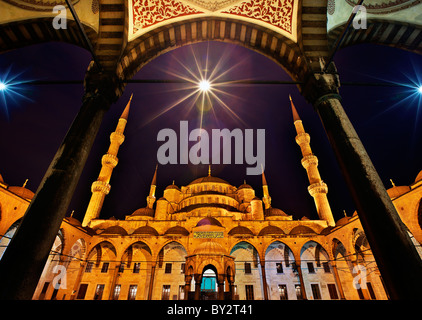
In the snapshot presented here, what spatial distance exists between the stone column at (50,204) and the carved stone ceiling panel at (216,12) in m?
2.53

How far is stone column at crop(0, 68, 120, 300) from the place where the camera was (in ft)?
8.73

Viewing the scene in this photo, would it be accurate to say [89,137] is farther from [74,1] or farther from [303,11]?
[303,11]

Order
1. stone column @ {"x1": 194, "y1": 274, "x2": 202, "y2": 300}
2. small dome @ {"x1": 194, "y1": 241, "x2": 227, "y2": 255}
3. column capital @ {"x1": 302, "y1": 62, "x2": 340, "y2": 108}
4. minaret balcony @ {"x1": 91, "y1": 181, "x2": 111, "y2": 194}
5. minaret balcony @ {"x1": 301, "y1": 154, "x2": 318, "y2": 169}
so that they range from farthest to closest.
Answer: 1. minaret balcony @ {"x1": 301, "y1": 154, "x2": 318, "y2": 169}
2. minaret balcony @ {"x1": 91, "y1": 181, "x2": 111, "y2": 194}
3. small dome @ {"x1": 194, "y1": 241, "x2": 227, "y2": 255}
4. stone column @ {"x1": 194, "y1": 274, "x2": 202, "y2": 300}
5. column capital @ {"x1": 302, "y1": 62, "x2": 340, "y2": 108}

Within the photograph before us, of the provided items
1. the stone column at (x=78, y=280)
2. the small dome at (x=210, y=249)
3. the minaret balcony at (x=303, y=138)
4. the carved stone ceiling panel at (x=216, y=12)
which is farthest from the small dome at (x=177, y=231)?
the minaret balcony at (x=303, y=138)

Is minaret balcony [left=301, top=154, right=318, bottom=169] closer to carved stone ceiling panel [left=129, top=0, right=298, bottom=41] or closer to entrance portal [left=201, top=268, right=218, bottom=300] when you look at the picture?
entrance portal [left=201, top=268, right=218, bottom=300]

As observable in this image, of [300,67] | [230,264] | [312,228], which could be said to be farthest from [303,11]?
[312,228]

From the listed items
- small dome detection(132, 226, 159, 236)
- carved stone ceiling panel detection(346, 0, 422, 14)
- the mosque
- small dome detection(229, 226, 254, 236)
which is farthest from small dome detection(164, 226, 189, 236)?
carved stone ceiling panel detection(346, 0, 422, 14)

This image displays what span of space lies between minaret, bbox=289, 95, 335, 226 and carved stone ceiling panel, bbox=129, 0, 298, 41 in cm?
1998

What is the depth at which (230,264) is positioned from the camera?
45.5ft

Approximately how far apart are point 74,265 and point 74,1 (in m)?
19.8

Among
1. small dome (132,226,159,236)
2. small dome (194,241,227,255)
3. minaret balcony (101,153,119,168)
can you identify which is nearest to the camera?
small dome (194,241,227,255)

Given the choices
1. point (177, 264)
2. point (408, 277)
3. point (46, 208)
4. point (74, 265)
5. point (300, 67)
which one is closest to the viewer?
point (408, 277)

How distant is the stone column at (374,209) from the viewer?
273 cm

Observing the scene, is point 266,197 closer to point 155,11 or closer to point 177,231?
point 177,231
